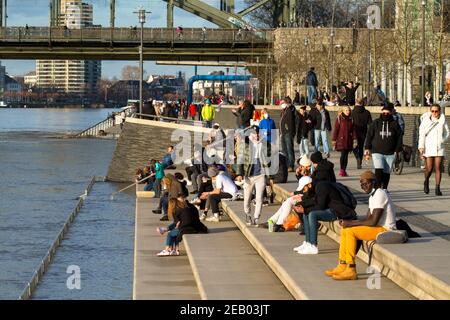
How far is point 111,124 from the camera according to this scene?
129125 millimetres

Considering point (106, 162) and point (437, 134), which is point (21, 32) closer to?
point (106, 162)

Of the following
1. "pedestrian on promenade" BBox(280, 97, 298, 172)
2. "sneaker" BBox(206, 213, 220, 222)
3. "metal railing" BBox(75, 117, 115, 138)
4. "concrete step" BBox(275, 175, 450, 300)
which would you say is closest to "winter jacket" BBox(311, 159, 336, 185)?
"concrete step" BBox(275, 175, 450, 300)

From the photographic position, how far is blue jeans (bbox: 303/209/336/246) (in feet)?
61.2

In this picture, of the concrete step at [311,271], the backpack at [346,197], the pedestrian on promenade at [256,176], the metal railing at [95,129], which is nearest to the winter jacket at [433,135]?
the pedestrian on promenade at [256,176]

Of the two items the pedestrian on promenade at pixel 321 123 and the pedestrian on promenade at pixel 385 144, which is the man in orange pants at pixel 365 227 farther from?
the pedestrian on promenade at pixel 321 123

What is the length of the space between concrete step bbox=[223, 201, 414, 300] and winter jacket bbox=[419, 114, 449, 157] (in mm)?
3398

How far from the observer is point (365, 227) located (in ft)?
55.1

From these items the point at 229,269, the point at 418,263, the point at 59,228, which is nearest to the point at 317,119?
the point at 59,228

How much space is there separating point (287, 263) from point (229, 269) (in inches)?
60.3

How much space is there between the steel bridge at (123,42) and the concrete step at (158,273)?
69792 mm

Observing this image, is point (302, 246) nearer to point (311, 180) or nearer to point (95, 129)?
point (311, 180)

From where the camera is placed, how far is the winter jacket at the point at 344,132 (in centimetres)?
2877
